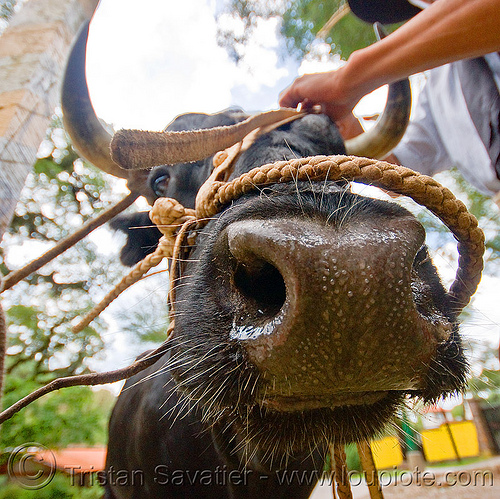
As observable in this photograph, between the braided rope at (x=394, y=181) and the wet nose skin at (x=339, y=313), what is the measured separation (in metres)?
0.21

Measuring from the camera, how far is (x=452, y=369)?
0.96 metres

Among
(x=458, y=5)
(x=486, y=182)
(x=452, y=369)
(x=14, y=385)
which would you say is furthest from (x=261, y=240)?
(x=14, y=385)

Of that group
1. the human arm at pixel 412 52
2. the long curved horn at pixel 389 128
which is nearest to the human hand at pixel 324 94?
the human arm at pixel 412 52

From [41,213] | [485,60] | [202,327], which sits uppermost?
[41,213]

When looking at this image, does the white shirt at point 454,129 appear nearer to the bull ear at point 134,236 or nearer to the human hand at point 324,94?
the human hand at point 324,94

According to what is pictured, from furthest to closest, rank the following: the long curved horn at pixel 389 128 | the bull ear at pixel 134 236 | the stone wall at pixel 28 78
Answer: the bull ear at pixel 134 236, the long curved horn at pixel 389 128, the stone wall at pixel 28 78

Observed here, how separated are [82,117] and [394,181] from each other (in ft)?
6.53

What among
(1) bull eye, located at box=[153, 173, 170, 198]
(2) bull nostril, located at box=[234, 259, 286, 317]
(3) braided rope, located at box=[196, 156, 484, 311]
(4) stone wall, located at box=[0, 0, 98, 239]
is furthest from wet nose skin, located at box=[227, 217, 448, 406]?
(1) bull eye, located at box=[153, 173, 170, 198]

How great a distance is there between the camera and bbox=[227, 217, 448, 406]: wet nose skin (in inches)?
28.5

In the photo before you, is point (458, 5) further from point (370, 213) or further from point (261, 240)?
point (261, 240)

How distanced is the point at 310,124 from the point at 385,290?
1394 millimetres

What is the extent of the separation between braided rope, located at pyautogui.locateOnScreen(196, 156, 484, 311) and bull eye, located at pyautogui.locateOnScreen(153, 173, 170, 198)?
1184 mm

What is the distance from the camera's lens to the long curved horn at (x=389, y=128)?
243 centimetres

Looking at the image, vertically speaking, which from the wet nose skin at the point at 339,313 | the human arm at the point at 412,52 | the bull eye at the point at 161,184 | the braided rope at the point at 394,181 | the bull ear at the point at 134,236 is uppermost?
the human arm at the point at 412,52
